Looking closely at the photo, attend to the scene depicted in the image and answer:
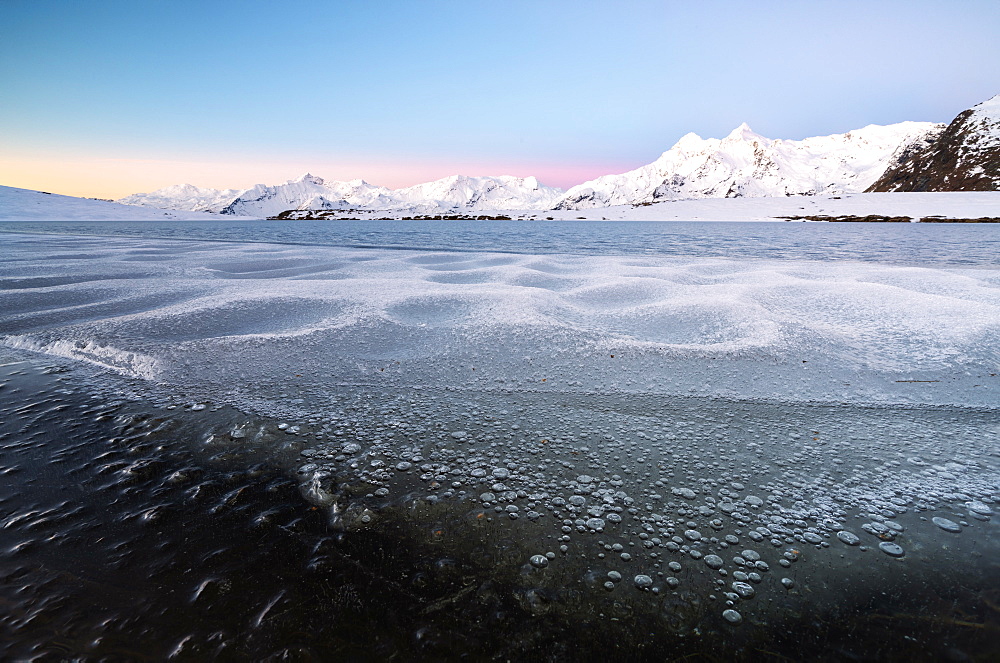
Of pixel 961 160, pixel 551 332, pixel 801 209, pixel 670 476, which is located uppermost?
pixel 961 160

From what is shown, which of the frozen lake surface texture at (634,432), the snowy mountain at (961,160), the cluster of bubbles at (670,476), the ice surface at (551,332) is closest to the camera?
the frozen lake surface texture at (634,432)

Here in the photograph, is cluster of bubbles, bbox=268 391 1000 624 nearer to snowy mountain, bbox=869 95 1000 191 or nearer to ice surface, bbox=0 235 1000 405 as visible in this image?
ice surface, bbox=0 235 1000 405

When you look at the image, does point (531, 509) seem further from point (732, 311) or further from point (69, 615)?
point (732, 311)

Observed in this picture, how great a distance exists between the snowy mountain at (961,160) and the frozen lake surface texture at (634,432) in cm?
14024

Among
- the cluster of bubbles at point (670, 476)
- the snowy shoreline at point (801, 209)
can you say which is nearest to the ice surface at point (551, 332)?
the cluster of bubbles at point (670, 476)

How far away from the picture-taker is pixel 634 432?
3.67 m

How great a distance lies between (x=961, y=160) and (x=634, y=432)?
168972 millimetres

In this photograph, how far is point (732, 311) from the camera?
7090 mm

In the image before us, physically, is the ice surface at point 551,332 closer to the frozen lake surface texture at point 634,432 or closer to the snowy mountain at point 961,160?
the frozen lake surface texture at point 634,432

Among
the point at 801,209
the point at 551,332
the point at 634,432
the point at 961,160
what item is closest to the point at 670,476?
the point at 634,432

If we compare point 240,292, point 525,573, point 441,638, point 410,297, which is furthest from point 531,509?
point 240,292

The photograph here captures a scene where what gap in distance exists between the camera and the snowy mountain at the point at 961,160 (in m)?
105

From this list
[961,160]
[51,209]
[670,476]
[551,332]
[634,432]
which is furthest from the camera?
[961,160]

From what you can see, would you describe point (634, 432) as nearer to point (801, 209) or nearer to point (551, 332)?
point (551, 332)
